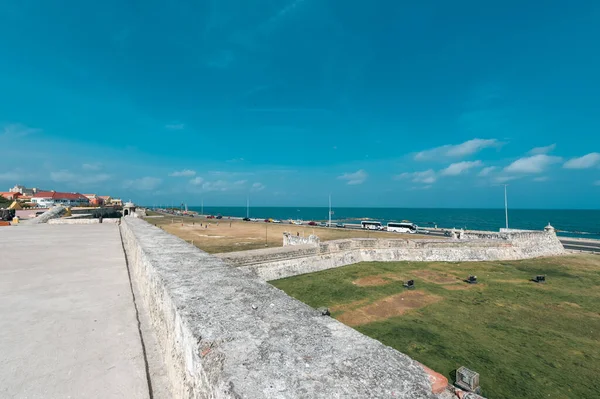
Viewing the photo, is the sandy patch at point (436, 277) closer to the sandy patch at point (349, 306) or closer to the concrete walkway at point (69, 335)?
the sandy patch at point (349, 306)

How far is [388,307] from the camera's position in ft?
31.1

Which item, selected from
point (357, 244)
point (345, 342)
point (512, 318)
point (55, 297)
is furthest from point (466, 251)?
point (55, 297)

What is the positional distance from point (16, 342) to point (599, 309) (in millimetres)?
16283

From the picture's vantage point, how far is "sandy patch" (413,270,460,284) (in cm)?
1263

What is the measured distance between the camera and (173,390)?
9.42ft

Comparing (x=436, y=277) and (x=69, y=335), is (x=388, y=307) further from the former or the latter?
(x=69, y=335)

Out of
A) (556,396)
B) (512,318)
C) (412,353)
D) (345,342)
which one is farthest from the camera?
(512,318)

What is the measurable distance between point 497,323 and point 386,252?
8.07 m

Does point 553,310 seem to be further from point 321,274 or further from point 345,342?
point 345,342

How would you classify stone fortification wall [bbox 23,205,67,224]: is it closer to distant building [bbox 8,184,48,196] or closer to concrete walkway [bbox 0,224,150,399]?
concrete walkway [bbox 0,224,150,399]

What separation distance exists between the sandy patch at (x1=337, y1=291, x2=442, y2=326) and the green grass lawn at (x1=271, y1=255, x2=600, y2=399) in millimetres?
217

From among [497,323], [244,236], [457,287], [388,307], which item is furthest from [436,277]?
[244,236]

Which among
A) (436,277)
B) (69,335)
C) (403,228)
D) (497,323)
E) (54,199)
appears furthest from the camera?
(54,199)

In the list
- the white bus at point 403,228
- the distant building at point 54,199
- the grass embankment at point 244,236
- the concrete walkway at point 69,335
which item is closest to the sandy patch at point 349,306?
the concrete walkway at point 69,335
